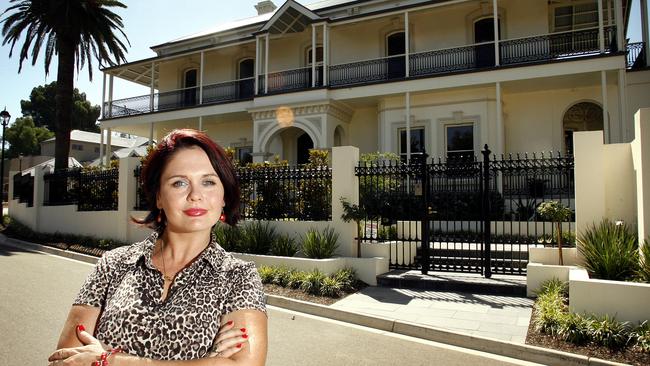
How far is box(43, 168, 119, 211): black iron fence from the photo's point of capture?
1445 cm

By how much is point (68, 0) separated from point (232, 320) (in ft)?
69.6

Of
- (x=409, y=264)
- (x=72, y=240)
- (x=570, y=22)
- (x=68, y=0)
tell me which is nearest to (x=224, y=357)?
(x=409, y=264)

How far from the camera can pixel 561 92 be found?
52.3 feet

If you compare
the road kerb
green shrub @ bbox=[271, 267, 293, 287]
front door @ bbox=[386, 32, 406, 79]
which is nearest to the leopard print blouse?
the road kerb

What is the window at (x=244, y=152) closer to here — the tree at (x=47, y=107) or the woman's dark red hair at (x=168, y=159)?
the woman's dark red hair at (x=168, y=159)

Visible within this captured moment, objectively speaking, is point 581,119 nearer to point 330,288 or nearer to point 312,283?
point 330,288

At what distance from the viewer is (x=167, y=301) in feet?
5.47

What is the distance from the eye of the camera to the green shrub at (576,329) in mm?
5102

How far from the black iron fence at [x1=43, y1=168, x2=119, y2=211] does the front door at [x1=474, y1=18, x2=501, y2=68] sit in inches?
550

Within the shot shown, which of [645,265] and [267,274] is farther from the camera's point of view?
[267,274]

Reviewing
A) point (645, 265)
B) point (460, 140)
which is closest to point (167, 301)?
point (645, 265)

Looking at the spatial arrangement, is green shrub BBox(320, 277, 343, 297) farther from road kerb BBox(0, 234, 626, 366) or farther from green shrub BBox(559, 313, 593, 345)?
green shrub BBox(559, 313, 593, 345)

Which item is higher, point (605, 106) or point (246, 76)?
point (246, 76)

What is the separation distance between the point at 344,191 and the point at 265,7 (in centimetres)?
2003
